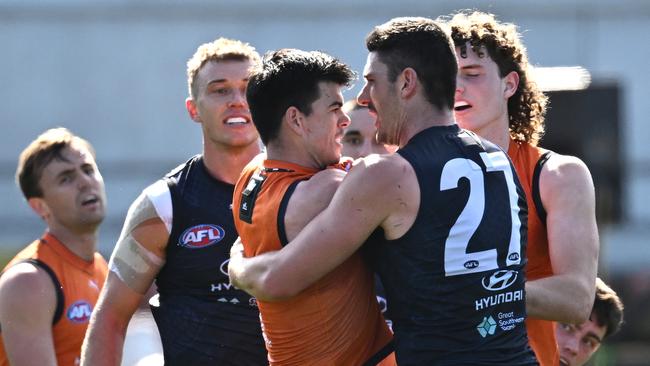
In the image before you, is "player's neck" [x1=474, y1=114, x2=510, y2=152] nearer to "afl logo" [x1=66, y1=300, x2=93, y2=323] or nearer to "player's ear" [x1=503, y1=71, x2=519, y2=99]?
"player's ear" [x1=503, y1=71, x2=519, y2=99]

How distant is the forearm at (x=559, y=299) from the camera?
4.57 meters

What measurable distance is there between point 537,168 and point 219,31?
45.6ft

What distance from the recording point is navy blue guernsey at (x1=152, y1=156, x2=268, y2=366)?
5.50 m

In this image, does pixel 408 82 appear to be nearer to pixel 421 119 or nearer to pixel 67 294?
pixel 421 119

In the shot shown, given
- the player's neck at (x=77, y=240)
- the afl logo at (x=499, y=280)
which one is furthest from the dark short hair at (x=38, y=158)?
the afl logo at (x=499, y=280)

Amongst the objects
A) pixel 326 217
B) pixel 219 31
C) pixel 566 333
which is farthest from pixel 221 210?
pixel 219 31

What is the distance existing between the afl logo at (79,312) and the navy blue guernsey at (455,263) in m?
3.11

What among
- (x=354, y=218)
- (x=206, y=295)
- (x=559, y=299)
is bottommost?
(x=206, y=295)

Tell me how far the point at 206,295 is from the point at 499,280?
1800 millimetres

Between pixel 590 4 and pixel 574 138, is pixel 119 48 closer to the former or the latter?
pixel 590 4

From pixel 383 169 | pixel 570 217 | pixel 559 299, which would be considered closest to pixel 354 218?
pixel 383 169

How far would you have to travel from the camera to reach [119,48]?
18.4 metres

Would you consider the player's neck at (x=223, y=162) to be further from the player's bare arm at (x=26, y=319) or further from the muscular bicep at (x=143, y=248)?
the player's bare arm at (x=26, y=319)

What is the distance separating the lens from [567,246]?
4711 mm
